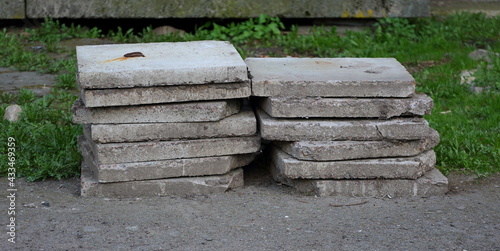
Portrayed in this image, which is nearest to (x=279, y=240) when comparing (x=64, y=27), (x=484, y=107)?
(x=484, y=107)

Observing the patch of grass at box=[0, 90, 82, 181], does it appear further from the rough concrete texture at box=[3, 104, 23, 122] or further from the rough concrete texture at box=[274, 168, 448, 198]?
the rough concrete texture at box=[274, 168, 448, 198]

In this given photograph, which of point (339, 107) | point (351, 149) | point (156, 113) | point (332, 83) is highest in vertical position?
point (332, 83)

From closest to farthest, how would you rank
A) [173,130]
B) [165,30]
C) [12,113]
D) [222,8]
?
1. [173,130]
2. [12,113]
3. [222,8]
4. [165,30]

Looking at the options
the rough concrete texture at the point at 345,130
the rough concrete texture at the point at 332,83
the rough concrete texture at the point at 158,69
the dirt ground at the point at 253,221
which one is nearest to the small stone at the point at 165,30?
the rough concrete texture at the point at 158,69

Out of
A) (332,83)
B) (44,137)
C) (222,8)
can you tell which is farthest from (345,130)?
(222,8)

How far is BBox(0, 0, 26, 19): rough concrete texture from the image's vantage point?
24.6 feet

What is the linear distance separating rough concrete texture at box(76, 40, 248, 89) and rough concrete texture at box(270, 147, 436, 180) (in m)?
Result: 0.60

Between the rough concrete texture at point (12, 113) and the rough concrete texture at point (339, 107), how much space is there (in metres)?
2.40

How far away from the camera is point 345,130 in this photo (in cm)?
402

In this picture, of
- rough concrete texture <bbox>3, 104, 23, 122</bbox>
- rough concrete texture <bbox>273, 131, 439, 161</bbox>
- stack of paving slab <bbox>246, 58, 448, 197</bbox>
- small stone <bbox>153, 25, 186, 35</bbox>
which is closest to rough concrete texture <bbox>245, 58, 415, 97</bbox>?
stack of paving slab <bbox>246, 58, 448, 197</bbox>

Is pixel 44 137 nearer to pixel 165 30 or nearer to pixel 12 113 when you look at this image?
pixel 12 113

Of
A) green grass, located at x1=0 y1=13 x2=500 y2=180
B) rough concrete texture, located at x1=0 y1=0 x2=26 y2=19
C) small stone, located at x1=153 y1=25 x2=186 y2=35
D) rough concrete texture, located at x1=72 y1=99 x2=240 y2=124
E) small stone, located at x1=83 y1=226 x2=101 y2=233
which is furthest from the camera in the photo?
small stone, located at x1=153 y1=25 x2=186 y2=35

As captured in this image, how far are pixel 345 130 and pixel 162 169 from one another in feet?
3.68

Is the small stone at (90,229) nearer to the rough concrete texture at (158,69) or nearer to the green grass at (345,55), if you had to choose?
the rough concrete texture at (158,69)
